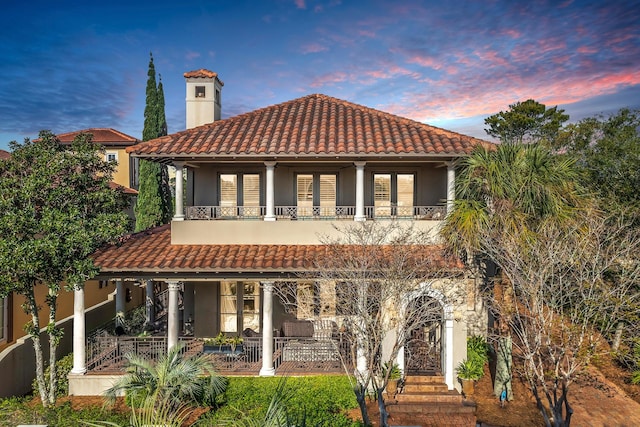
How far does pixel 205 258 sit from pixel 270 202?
309cm

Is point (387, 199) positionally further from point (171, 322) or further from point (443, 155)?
point (171, 322)

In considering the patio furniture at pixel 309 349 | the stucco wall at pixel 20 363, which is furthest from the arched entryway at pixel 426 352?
the stucco wall at pixel 20 363

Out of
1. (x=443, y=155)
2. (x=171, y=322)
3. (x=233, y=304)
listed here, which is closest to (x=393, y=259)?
(x=443, y=155)

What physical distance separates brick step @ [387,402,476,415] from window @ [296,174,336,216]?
8034 mm

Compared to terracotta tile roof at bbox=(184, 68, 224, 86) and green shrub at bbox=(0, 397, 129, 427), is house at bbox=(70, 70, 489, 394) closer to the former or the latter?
terracotta tile roof at bbox=(184, 68, 224, 86)

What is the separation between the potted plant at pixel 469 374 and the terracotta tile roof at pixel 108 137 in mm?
37097

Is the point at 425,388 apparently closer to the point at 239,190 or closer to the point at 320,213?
the point at 320,213

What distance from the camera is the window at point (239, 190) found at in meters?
16.8

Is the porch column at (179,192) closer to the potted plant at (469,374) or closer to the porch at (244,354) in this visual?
the porch at (244,354)

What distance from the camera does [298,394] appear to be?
12.2 meters

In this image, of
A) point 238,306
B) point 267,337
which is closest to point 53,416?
point 267,337

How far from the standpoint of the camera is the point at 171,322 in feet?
44.0

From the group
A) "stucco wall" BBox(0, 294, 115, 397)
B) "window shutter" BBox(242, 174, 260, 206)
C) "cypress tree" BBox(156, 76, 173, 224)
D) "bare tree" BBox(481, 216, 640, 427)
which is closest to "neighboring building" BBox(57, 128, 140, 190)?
"cypress tree" BBox(156, 76, 173, 224)

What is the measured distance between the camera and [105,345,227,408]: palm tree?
10.4 metres
